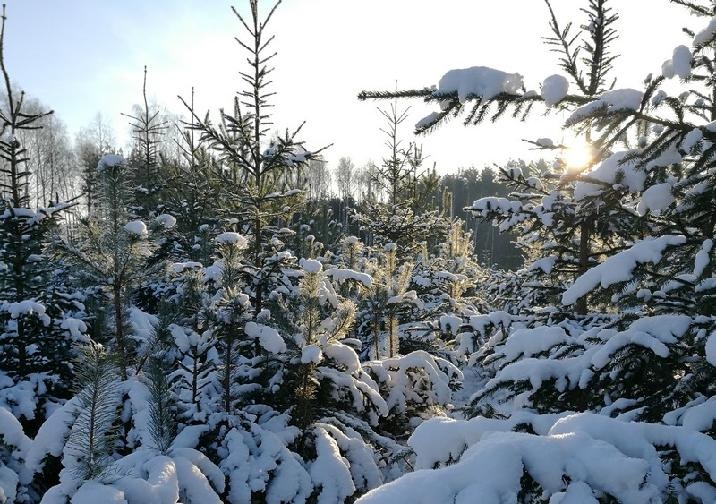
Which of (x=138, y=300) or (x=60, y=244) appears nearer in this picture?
(x=60, y=244)

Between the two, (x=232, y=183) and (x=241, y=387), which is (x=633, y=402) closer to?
(x=241, y=387)

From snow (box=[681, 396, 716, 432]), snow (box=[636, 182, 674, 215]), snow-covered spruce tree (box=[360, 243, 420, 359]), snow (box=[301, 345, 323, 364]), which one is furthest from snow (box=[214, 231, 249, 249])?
snow (box=[681, 396, 716, 432])

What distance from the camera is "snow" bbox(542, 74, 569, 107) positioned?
2336 millimetres

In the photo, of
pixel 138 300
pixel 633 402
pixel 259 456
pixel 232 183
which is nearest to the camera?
pixel 633 402

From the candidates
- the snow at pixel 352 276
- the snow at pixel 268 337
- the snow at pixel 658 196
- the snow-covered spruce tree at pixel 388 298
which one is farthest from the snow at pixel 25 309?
the snow at pixel 658 196

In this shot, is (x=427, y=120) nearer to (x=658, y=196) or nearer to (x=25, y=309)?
(x=658, y=196)

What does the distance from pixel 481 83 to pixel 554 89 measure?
379mm

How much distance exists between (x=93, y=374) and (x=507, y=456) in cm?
203

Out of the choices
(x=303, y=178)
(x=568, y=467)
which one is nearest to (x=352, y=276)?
(x=568, y=467)

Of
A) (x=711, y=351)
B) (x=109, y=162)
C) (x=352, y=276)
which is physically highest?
(x=109, y=162)

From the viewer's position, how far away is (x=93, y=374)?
2.29 m

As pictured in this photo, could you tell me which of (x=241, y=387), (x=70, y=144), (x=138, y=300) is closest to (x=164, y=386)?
(x=241, y=387)

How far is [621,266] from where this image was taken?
2498 millimetres

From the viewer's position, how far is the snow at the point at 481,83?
2.46 meters
